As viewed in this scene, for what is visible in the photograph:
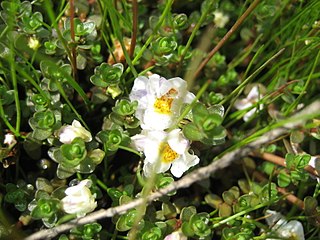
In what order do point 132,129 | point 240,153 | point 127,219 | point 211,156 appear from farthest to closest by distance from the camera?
point 211,156 < point 132,129 < point 127,219 < point 240,153

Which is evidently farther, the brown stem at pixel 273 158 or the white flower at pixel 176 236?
the brown stem at pixel 273 158

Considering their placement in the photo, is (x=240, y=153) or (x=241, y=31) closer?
(x=240, y=153)

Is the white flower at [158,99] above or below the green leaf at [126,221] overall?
above

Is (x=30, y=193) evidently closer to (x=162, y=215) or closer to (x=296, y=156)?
(x=162, y=215)

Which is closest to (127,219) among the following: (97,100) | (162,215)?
(162,215)

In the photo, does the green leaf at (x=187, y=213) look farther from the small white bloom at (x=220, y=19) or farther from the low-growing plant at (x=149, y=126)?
the small white bloom at (x=220, y=19)

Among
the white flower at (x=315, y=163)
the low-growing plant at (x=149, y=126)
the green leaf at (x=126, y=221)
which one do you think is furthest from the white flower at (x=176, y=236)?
the white flower at (x=315, y=163)

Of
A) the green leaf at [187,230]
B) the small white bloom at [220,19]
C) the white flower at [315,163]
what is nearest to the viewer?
the green leaf at [187,230]

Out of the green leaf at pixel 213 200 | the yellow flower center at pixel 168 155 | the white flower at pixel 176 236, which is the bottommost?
the green leaf at pixel 213 200
